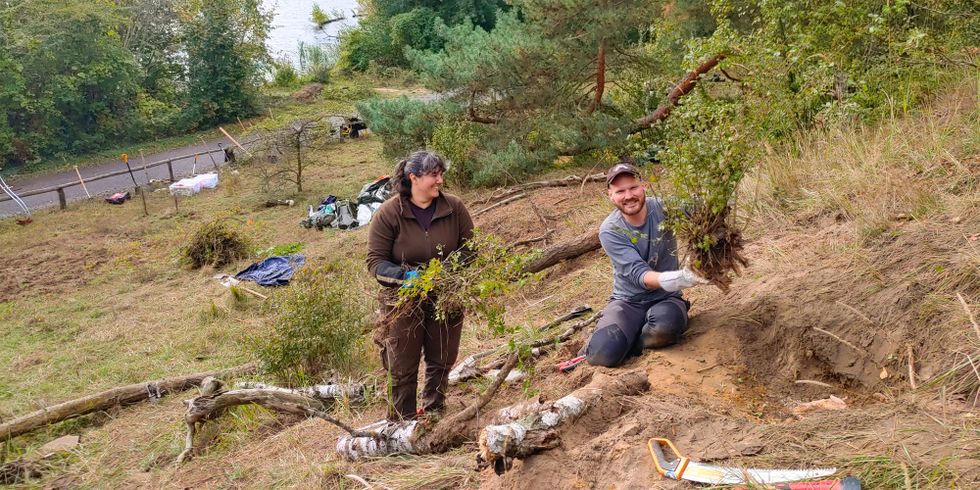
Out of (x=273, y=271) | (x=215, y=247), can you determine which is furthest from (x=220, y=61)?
(x=273, y=271)

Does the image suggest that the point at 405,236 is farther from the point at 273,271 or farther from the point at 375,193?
the point at 375,193

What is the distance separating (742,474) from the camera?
2.86 m

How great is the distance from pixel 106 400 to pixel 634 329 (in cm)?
493

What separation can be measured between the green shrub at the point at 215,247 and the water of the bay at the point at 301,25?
69.9 feet

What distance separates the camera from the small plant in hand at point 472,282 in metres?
4.08

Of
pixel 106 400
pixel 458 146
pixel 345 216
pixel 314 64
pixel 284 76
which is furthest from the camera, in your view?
pixel 314 64

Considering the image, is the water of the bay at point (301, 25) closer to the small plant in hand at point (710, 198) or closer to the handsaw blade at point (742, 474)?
the small plant in hand at point (710, 198)

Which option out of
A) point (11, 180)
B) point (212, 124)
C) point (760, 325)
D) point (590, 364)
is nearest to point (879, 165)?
point (760, 325)

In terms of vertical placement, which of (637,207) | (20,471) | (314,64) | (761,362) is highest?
(314,64)

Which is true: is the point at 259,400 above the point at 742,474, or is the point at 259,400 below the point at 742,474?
below

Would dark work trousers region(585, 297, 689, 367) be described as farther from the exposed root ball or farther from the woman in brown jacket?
the woman in brown jacket

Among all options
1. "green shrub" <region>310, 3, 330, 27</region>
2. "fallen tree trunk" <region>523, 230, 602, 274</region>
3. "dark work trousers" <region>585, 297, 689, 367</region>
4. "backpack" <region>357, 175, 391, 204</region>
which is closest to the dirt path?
"backpack" <region>357, 175, 391, 204</region>

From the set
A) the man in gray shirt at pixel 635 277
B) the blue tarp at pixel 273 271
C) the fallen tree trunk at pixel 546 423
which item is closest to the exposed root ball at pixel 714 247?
the man in gray shirt at pixel 635 277

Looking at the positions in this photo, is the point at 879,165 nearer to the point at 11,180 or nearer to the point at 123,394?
the point at 123,394
